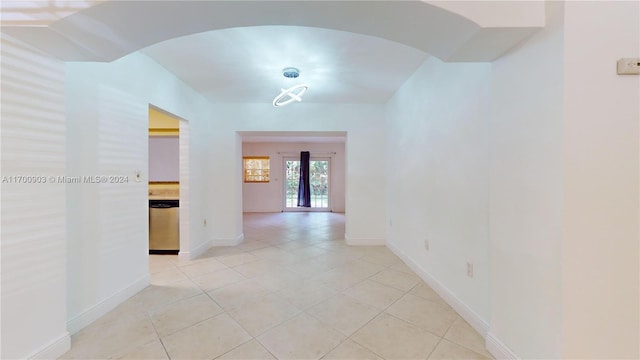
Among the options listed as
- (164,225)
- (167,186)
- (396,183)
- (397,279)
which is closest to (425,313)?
(397,279)

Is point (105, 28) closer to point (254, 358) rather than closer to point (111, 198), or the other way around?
point (111, 198)

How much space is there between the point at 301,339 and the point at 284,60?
2490 millimetres

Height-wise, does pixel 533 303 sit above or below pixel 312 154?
below

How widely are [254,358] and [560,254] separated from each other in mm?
1764

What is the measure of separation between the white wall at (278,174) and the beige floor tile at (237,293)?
5504 millimetres

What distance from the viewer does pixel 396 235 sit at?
11.4 ft

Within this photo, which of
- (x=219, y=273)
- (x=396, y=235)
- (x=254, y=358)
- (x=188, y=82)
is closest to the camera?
(x=254, y=358)

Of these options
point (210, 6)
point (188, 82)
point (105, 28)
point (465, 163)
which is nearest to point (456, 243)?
point (465, 163)

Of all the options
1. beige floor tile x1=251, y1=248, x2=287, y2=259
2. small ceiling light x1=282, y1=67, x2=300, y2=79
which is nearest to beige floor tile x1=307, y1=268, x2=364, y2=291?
beige floor tile x1=251, y1=248, x2=287, y2=259

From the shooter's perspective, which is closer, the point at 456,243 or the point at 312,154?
the point at 456,243

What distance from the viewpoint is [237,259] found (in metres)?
3.27

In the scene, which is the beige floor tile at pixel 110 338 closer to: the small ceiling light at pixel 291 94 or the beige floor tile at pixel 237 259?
the beige floor tile at pixel 237 259

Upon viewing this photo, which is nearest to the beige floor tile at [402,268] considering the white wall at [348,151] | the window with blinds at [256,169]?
the white wall at [348,151]

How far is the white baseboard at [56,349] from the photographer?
1383mm
